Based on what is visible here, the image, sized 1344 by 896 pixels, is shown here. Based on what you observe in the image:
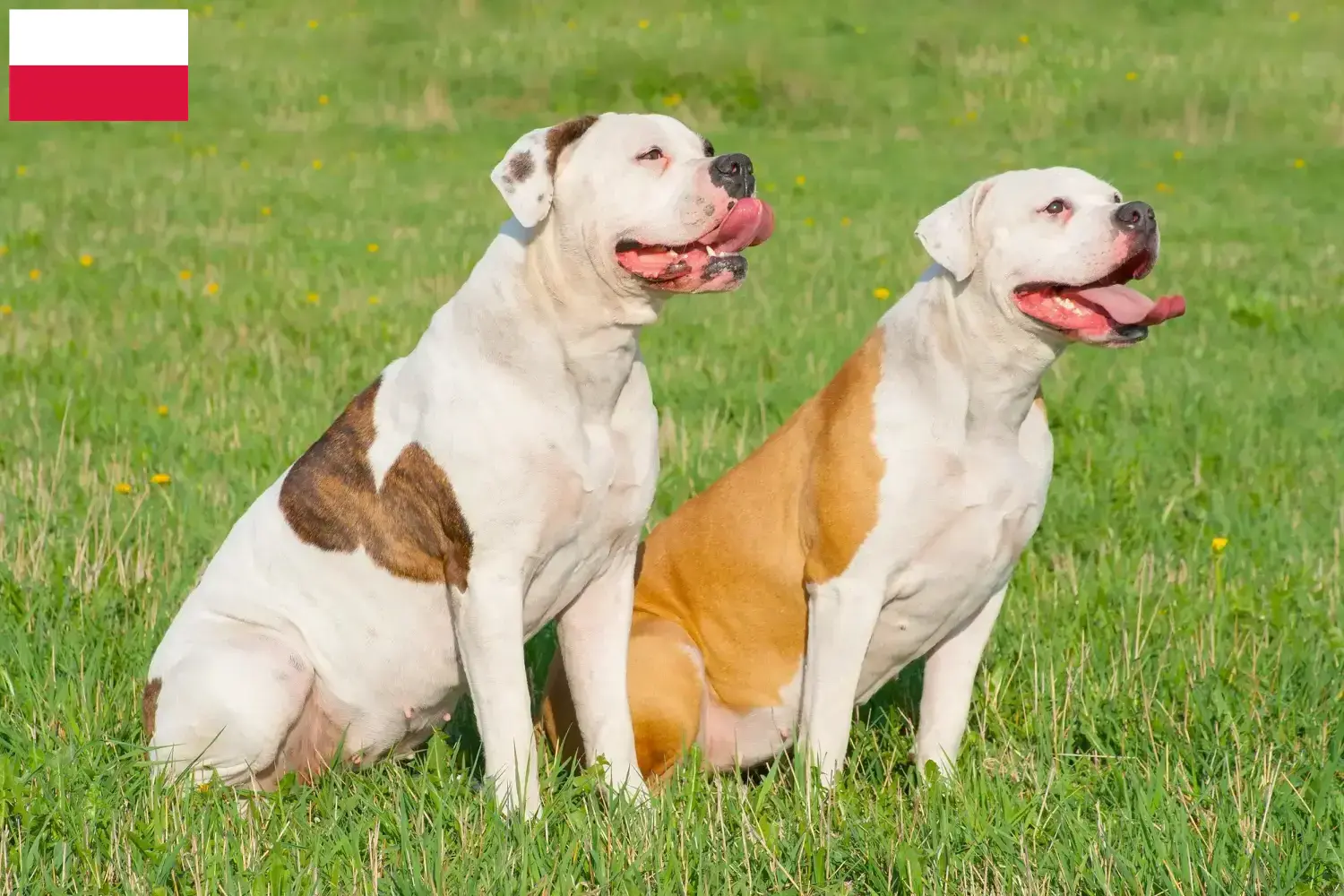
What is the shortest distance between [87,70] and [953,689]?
18.1m

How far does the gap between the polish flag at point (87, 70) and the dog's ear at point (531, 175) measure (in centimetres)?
1431

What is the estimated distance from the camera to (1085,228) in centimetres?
402

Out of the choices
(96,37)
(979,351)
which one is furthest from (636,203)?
(96,37)

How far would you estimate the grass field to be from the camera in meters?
3.56

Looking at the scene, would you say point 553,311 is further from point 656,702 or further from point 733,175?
point 656,702

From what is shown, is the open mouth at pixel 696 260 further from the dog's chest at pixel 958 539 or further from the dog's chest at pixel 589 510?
the dog's chest at pixel 958 539

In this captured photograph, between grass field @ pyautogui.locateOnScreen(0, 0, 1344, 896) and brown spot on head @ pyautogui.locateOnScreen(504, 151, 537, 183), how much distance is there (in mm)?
1530

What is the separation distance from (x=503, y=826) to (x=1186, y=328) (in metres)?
7.52

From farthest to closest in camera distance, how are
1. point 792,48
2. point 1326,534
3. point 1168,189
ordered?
point 792,48 → point 1168,189 → point 1326,534

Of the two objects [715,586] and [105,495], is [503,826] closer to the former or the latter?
[715,586]

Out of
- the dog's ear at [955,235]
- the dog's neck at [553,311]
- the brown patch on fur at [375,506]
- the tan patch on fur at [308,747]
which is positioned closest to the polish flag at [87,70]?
the brown patch on fur at [375,506]

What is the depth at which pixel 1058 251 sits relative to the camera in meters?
4.04

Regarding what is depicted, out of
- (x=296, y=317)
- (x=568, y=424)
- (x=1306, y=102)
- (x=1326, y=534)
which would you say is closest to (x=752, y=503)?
(x=568, y=424)

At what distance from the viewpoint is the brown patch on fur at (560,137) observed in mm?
3873
